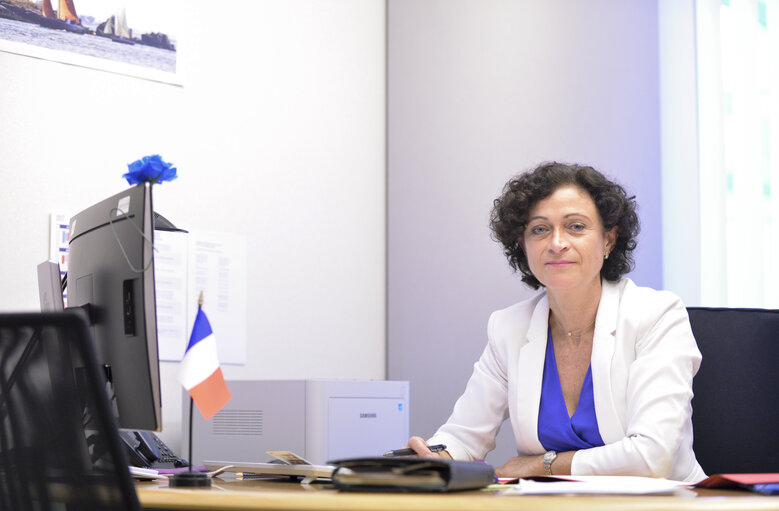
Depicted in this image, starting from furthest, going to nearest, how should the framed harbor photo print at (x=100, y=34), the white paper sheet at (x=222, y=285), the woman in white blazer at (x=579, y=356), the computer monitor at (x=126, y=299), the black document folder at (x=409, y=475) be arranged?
the white paper sheet at (x=222, y=285)
the framed harbor photo print at (x=100, y=34)
the woman in white blazer at (x=579, y=356)
the computer monitor at (x=126, y=299)
the black document folder at (x=409, y=475)

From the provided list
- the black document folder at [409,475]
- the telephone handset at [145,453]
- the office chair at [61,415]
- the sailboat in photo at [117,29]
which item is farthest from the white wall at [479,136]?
the office chair at [61,415]

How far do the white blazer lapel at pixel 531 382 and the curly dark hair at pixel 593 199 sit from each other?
0.73ft

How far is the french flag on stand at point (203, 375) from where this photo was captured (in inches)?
52.5

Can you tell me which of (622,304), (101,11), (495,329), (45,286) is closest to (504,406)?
(495,329)

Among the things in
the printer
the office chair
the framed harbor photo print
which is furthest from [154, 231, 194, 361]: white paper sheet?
the office chair

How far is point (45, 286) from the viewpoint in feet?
6.84

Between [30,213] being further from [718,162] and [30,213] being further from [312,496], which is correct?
[718,162]

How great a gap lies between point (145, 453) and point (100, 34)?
1413 mm

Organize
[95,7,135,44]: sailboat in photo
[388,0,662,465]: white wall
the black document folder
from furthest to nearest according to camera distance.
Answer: [388,0,662,465]: white wall < [95,7,135,44]: sailboat in photo < the black document folder

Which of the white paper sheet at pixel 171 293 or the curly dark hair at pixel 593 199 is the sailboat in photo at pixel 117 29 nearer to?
the white paper sheet at pixel 171 293

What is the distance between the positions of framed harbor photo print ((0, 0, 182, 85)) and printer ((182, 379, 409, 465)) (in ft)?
3.62

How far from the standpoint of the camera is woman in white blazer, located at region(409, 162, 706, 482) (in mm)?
1895

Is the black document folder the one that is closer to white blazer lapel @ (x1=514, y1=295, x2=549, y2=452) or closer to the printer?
white blazer lapel @ (x1=514, y1=295, x2=549, y2=452)

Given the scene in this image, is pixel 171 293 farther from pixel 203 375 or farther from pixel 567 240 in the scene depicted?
pixel 203 375
